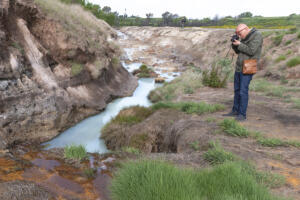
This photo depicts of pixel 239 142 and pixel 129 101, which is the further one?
pixel 129 101

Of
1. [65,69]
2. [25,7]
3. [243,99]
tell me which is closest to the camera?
[243,99]

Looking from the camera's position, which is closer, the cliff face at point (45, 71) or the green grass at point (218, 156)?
the green grass at point (218, 156)

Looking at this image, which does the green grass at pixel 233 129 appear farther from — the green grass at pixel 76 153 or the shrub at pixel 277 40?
the shrub at pixel 277 40

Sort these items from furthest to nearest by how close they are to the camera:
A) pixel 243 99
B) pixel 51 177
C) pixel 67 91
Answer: pixel 67 91, pixel 243 99, pixel 51 177

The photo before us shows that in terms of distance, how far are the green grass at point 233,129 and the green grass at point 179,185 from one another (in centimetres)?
235

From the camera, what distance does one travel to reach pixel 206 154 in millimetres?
3309

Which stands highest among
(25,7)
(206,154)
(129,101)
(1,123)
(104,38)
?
(25,7)

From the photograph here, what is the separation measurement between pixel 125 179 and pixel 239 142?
2806 mm

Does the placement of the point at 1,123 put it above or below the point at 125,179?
below

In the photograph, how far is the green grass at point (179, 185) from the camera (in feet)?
5.54

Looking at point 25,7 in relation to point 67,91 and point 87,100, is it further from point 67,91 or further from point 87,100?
point 87,100

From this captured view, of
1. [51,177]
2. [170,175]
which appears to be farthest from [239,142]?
[51,177]

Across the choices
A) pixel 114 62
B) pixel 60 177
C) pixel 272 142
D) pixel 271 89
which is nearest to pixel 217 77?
pixel 271 89

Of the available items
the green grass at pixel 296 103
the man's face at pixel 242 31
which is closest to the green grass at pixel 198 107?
the green grass at pixel 296 103
